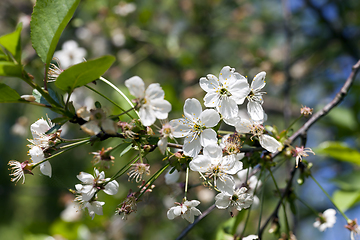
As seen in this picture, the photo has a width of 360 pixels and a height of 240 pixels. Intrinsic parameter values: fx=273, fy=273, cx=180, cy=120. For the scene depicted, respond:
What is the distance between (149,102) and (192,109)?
0.18 m

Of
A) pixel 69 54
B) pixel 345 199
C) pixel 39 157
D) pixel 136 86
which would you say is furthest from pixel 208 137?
pixel 69 54

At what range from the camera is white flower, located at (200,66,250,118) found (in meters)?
0.93

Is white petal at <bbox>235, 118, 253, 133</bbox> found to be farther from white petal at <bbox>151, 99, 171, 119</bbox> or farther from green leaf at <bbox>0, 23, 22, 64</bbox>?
green leaf at <bbox>0, 23, 22, 64</bbox>

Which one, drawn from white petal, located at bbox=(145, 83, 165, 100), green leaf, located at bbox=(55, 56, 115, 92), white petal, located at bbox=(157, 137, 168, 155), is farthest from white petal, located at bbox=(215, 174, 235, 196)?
green leaf, located at bbox=(55, 56, 115, 92)

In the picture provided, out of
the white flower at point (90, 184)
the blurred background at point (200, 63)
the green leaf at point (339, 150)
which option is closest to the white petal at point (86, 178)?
the white flower at point (90, 184)

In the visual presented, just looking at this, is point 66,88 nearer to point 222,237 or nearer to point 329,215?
point 222,237

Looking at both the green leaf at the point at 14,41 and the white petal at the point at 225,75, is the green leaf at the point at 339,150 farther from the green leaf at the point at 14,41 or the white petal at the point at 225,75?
the green leaf at the point at 14,41

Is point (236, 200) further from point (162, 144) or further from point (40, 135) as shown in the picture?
point (40, 135)

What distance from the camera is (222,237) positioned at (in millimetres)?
1264

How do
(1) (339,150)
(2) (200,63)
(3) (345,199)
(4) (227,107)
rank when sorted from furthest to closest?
(2) (200,63) → (3) (345,199) → (1) (339,150) → (4) (227,107)

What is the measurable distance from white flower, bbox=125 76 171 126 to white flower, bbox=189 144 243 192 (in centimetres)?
18

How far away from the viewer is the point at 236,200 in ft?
3.17

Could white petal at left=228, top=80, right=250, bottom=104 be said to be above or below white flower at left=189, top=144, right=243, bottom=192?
above

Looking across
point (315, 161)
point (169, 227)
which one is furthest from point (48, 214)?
point (315, 161)
